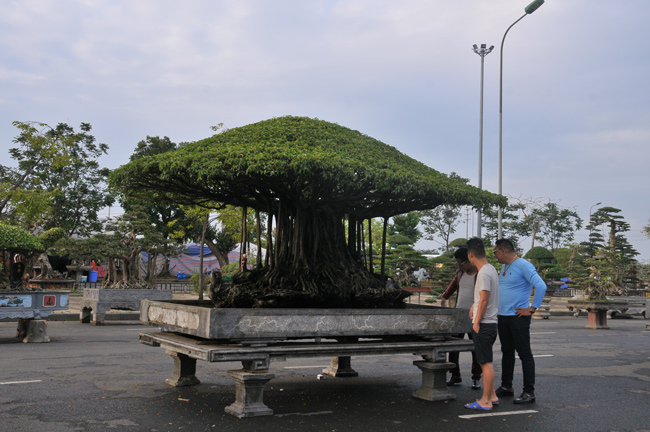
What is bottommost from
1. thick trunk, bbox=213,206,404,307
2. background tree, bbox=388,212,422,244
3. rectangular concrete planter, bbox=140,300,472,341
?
rectangular concrete planter, bbox=140,300,472,341

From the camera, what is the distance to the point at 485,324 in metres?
6.74

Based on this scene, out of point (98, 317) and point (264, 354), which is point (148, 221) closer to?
point (98, 317)

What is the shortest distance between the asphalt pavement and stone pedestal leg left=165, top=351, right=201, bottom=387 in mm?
131

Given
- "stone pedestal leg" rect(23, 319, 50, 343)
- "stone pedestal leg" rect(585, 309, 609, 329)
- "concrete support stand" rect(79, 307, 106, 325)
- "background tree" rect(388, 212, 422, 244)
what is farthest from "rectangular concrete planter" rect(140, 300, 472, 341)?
"background tree" rect(388, 212, 422, 244)

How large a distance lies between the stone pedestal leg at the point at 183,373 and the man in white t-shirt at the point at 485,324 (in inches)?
134

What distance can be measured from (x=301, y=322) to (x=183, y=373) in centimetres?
219

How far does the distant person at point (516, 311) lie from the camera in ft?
23.2

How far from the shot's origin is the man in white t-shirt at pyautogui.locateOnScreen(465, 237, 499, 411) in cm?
659

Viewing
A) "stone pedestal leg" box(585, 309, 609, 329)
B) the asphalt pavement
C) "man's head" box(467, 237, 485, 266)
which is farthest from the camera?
"stone pedestal leg" box(585, 309, 609, 329)

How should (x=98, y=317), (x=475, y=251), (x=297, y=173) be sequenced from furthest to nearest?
1. (x=98, y=317)
2. (x=475, y=251)
3. (x=297, y=173)

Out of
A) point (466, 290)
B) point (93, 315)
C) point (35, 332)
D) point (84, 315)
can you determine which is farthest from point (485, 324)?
point (84, 315)

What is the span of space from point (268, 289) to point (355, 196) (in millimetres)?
1570

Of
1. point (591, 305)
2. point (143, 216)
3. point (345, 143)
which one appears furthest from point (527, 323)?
point (143, 216)

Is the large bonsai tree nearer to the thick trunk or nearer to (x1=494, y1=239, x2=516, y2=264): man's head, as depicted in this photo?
the thick trunk
